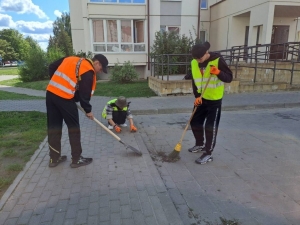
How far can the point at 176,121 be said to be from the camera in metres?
5.94

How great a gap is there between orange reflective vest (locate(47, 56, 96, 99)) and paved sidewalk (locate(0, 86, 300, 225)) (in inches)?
45.0

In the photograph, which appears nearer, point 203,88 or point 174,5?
point 203,88

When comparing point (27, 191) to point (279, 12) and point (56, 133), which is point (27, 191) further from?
point (279, 12)

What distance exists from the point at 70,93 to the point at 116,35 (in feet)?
44.1

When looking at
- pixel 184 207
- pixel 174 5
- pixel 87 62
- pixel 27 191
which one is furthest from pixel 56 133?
pixel 174 5

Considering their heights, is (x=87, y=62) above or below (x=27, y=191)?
above

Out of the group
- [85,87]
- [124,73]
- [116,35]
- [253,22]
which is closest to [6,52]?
[116,35]

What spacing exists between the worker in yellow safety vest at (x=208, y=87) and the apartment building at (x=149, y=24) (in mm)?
11411

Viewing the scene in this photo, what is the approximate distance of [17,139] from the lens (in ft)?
14.2

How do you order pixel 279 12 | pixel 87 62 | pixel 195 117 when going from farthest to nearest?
pixel 279 12 < pixel 195 117 < pixel 87 62

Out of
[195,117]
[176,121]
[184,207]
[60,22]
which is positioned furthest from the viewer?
[60,22]

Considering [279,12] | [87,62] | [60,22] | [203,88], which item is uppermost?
[60,22]

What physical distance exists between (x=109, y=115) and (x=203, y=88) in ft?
7.84

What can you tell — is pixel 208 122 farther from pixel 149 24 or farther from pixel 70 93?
pixel 149 24
